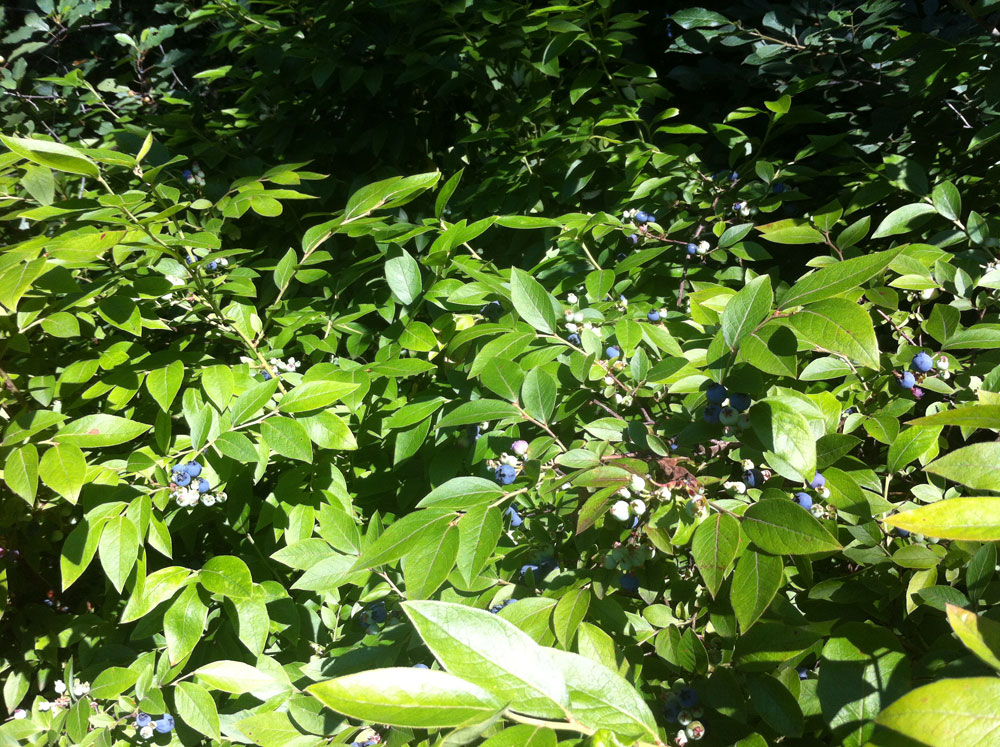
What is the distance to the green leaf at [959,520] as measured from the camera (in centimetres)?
39

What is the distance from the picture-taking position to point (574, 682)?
0.51m

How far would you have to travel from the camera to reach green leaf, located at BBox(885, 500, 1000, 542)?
15.4 inches

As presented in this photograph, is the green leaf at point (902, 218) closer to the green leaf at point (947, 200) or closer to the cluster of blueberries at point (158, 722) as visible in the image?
the green leaf at point (947, 200)

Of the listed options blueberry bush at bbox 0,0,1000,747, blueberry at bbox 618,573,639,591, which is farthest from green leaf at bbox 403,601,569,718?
blueberry at bbox 618,573,639,591

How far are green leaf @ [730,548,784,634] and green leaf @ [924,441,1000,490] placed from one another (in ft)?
0.63

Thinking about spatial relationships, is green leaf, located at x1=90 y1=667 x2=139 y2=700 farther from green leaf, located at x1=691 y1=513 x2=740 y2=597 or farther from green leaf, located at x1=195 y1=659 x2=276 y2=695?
green leaf, located at x1=691 y1=513 x2=740 y2=597

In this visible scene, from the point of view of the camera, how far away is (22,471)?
3.26ft

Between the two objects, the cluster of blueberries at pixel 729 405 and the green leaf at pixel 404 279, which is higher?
the cluster of blueberries at pixel 729 405

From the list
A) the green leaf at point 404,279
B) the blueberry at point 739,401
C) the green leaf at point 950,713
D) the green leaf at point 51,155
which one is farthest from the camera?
the green leaf at point 404,279

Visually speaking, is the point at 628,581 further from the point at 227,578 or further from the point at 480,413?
the point at 227,578

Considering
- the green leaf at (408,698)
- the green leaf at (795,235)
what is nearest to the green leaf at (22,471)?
the green leaf at (408,698)

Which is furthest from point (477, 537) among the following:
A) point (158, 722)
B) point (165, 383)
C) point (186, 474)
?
point (158, 722)

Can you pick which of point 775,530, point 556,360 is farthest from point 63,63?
point 775,530

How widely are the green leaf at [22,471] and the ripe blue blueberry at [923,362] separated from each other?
1.24m
